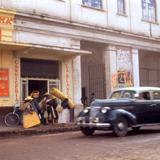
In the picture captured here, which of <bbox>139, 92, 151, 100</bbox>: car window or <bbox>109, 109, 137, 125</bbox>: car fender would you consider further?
<bbox>139, 92, 151, 100</bbox>: car window

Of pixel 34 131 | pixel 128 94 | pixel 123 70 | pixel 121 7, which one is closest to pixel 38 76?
pixel 34 131

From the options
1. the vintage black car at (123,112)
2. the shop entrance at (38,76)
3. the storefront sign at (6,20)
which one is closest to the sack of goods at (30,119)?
the shop entrance at (38,76)

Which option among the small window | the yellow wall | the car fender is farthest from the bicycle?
the small window

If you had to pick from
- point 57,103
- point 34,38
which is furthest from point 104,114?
point 34,38

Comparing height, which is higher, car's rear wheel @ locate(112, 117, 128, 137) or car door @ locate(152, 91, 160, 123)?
car door @ locate(152, 91, 160, 123)

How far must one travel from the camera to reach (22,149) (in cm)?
1278

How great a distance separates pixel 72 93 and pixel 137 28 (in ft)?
24.6

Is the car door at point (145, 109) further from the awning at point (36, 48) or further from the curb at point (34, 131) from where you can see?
the awning at point (36, 48)

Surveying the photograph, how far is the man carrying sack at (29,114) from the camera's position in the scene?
20.4 metres

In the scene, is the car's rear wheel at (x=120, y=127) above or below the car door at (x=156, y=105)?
below

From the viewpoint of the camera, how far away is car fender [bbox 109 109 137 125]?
15797 millimetres

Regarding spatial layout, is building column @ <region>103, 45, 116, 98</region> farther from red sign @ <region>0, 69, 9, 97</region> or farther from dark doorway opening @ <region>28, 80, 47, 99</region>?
red sign @ <region>0, 69, 9, 97</region>

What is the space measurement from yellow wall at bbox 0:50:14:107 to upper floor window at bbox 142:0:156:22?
12.0 metres

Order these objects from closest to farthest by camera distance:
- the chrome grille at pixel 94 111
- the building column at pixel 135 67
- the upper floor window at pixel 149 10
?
the chrome grille at pixel 94 111 < the building column at pixel 135 67 < the upper floor window at pixel 149 10
